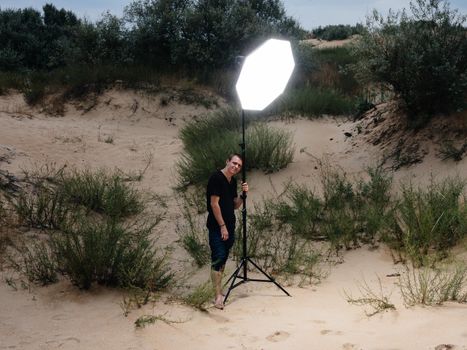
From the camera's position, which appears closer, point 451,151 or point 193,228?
point 193,228

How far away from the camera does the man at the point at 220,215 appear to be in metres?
4.52

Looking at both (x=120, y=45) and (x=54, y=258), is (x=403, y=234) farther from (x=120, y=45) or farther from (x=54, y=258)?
(x=120, y=45)

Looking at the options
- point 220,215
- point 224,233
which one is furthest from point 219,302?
Answer: point 220,215

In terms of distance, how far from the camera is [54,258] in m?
4.80

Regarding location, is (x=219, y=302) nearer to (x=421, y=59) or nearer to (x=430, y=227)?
(x=430, y=227)

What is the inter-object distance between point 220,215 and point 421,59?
4870mm

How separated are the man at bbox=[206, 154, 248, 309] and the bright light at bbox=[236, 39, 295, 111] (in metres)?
0.63

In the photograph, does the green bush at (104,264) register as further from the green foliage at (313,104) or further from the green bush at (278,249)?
the green foliage at (313,104)

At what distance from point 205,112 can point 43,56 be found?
8.34 metres

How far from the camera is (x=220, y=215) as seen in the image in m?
4.52

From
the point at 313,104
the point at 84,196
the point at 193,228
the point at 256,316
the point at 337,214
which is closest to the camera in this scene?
the point at 256,316

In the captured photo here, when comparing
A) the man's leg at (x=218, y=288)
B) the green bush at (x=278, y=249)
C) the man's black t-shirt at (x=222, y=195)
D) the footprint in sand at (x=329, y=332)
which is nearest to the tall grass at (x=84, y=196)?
the green bush at (x=278, y=249)

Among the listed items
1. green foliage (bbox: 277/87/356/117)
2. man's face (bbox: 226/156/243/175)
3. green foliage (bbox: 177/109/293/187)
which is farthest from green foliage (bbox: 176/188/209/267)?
green foliage (bbox: 277/87/356/117)

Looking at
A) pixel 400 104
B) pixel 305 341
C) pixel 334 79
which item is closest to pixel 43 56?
pixel 334 79
